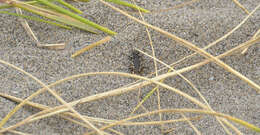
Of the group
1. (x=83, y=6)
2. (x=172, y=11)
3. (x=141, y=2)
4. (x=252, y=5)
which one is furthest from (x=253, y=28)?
(x=83, y=6)

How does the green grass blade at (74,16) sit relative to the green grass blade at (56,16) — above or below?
above

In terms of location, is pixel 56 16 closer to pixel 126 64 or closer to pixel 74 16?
pixel 74 16

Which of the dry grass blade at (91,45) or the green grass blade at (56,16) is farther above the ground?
the green grass blade at (56,16)

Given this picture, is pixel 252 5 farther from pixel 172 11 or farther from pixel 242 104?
pixel 242 104

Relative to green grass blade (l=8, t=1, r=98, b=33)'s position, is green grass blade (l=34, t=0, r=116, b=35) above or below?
above

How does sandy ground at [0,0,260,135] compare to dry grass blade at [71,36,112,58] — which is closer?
sandy ground at [0,0,260,135]

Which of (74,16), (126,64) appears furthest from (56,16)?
(126,64)

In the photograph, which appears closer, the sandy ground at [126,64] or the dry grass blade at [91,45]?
the sandy ground at [126,64]

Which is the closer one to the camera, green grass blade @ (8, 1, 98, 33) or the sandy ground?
the sandy ground

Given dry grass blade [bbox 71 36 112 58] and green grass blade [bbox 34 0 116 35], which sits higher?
green grass blade [bbox 34 0 116 35]
